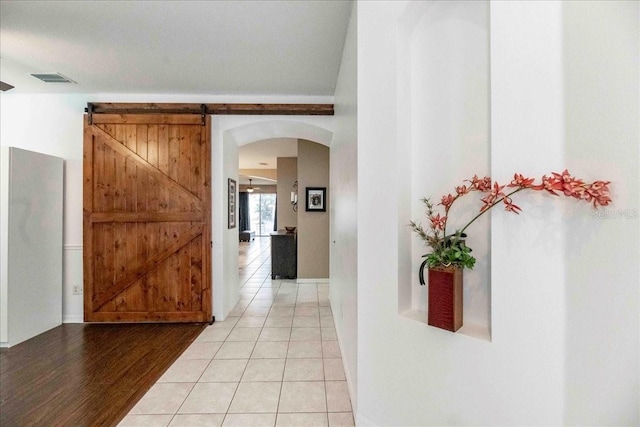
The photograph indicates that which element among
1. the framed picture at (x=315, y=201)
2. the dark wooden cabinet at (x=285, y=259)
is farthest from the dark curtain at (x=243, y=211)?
the framed picture at (x=315, y=201)

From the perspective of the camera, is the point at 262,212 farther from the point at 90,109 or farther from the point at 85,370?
the point at 85,370

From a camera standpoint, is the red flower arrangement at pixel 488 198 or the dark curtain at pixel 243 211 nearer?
the red flower arrangement at pixel 488 198

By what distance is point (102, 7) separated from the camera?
236 centimetres

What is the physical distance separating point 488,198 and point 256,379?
224 cm

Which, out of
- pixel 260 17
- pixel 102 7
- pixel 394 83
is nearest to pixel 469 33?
pixel 394 83

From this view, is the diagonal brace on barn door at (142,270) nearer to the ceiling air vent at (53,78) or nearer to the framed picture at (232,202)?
the framed picture at (232,202)

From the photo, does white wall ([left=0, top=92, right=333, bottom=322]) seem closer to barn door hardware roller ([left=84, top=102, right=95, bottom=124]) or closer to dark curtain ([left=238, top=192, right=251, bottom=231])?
barn door hardware roller ([left=84, top=102, right=95, bottom=124])

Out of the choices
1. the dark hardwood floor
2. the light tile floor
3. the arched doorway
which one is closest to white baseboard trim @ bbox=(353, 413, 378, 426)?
the light tile floor

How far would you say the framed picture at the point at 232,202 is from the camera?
4.35 m

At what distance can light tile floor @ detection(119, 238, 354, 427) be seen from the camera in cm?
208

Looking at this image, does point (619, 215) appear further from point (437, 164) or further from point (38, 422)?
point (38, 422)

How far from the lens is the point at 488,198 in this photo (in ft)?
4.41

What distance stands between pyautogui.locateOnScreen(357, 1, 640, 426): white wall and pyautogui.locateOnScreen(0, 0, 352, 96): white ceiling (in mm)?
1570

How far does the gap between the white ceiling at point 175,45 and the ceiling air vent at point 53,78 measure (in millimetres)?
93
